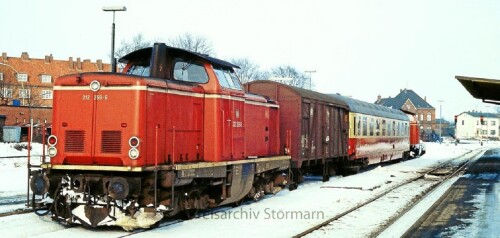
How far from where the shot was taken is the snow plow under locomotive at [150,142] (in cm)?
898

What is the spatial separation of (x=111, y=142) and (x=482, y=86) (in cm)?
1564

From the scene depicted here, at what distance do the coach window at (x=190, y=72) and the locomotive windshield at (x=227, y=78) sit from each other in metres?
0.30

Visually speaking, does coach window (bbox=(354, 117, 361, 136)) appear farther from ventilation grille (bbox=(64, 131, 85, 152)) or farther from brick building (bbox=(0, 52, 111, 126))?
brick building (bbox=(0, 52, 111, 126))

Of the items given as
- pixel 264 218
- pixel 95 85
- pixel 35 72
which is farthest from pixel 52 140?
pixel 35 72

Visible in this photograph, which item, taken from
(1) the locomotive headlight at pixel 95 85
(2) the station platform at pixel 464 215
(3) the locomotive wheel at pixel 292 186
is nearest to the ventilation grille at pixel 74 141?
(1) the locomotive headlight at pixel 95 85

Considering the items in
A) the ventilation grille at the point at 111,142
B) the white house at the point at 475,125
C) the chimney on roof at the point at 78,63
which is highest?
the chimney on roof at the point at 78,63

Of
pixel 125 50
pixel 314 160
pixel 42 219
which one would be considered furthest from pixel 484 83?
pixel 125 50

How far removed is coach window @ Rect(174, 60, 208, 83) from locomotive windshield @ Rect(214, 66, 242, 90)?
11.8 inches

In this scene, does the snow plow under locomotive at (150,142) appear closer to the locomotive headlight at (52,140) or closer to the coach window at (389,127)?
the locomotive headlight at (52,140)

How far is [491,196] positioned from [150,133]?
36.0 ft

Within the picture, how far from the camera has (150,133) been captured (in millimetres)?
9273

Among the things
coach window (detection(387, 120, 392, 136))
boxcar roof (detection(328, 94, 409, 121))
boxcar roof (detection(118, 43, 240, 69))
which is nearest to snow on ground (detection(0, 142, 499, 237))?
boxcar roof (detection(118, 43, 240, 69))

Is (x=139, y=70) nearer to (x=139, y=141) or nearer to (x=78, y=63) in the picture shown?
(x=139, y=141)

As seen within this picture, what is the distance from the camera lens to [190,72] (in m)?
10.8
